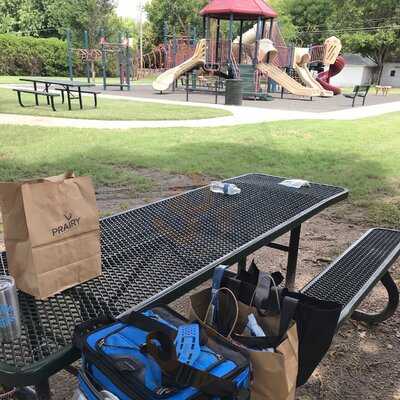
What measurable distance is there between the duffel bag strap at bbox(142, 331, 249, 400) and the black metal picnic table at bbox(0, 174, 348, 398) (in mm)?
282

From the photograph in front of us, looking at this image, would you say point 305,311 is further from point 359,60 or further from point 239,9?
point 359,60

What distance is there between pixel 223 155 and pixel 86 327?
5506 mm

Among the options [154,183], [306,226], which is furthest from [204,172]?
[306,226]

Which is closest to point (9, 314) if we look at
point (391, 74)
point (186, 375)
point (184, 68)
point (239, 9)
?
point (186, 375)

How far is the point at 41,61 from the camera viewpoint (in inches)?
1275

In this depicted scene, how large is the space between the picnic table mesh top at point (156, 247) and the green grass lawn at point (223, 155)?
2155 mm

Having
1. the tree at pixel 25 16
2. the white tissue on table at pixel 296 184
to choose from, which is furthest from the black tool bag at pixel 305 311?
the tree at pixel 25 16

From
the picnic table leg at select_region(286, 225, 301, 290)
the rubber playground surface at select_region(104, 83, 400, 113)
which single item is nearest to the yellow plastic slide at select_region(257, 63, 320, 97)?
the rubber playground surface at select_region(104, 83, 400, 113)

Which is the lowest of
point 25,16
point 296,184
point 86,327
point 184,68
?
point 184,68

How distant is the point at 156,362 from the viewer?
3.50ft

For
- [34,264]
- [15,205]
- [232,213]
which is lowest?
[232,213]

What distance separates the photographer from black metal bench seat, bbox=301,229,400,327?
6.80 ft

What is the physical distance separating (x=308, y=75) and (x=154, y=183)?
1843 cm

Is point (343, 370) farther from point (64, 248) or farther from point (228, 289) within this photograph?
point (64, 248)
